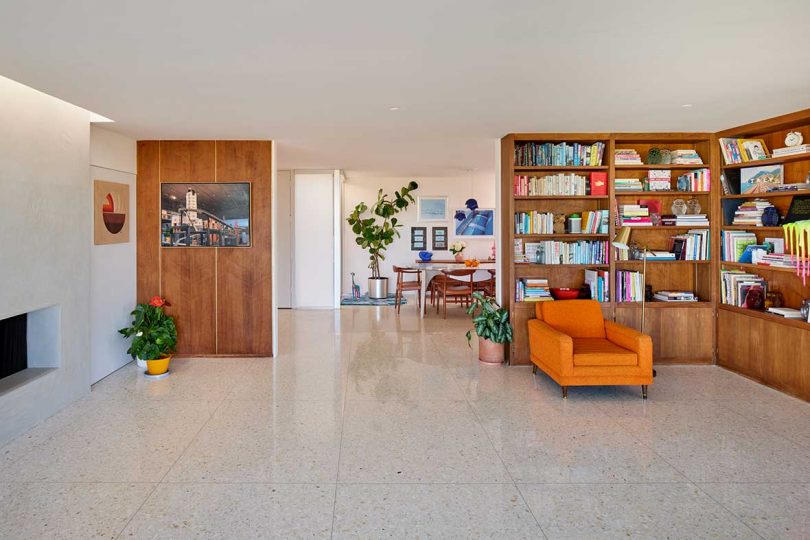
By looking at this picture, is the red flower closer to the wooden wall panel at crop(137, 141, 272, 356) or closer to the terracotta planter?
the wooden wall panel at crop(137, 141, 272, 356)

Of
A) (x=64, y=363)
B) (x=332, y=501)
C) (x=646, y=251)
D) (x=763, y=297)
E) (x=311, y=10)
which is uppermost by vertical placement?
(x=311, y=10)

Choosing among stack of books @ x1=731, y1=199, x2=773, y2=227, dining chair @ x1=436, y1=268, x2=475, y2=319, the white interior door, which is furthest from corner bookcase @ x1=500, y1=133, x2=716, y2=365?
the white interior door

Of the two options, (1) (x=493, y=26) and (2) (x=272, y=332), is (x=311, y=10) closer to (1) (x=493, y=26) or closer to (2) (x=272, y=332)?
(1) (x=493, y=26)

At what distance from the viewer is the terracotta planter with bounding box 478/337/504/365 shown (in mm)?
6168

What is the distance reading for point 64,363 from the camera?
4723 millimetres

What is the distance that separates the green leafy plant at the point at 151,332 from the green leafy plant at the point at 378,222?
5555mm

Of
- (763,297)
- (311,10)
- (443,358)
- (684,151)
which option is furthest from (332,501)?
(684,151)

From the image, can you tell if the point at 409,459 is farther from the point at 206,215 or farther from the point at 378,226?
the point at 378,226

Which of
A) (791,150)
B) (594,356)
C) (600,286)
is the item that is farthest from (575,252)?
(791,150)

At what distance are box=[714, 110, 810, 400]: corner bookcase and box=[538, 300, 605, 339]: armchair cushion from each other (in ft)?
4.70

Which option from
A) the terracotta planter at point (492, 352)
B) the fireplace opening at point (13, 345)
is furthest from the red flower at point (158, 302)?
the terracotta planter at point (492, 352)

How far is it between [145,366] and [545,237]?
4666 millimetres

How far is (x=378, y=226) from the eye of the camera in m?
11.5

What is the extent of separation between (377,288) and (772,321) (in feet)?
24.6
